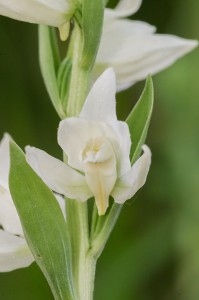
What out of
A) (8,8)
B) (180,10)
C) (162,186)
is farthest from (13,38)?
(8,8)

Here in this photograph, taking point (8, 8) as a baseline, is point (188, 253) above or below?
below

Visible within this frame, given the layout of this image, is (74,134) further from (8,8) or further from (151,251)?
(151,251)

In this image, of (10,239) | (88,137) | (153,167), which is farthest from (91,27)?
(153,167)

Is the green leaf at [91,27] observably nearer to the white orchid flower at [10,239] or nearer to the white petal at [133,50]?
the white petal at [133,50]

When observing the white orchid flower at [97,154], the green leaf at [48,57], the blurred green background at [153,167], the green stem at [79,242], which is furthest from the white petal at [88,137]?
the blurred green background at [153,167]

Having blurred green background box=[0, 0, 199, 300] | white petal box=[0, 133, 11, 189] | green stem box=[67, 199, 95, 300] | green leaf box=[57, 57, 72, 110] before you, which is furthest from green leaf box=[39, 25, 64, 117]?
blurred green background box=[0, 0, 199, 300]

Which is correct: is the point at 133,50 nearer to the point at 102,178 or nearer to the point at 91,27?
the point at 91,27
